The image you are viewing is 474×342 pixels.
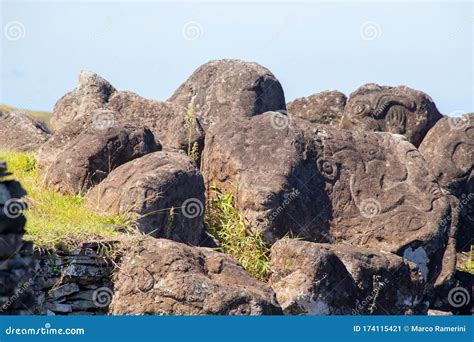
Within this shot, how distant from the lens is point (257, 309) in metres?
10.6

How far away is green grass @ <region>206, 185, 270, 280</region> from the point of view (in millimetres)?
13398

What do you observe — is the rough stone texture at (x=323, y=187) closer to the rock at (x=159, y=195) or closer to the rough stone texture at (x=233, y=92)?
the rock at (x=159, y=195)

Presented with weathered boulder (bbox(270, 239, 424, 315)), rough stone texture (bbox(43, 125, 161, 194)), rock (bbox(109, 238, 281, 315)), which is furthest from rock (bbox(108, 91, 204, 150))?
rock (bbox(109, 238, 281, 315))

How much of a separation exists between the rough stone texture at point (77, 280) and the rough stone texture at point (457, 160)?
349 inches

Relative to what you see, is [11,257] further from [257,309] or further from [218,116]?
[218,116]

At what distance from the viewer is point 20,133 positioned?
18250mm

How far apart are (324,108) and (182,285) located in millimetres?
10222

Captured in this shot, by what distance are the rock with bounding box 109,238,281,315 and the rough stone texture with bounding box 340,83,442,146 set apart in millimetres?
8552

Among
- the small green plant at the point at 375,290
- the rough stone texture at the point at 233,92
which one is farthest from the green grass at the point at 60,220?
the rough stone texture at the point at 233,92

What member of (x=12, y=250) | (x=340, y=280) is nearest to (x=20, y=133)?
(x=340, y=280)

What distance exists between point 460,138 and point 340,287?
7458mm

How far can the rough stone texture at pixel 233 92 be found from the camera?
1841 cm

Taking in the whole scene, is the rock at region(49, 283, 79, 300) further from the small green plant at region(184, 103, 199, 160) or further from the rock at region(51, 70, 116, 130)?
the rock at region(51, 70, 116, 130)

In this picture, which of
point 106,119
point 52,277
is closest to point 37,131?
point 106,119
